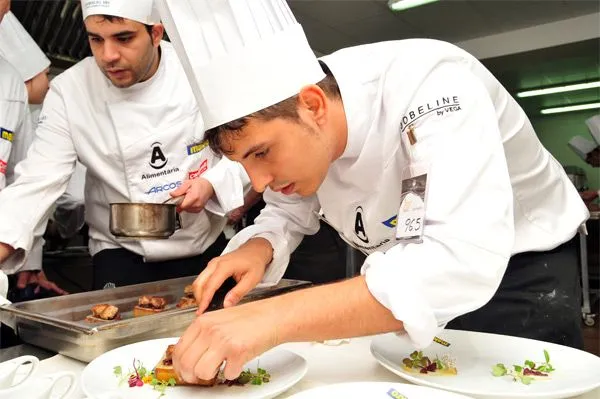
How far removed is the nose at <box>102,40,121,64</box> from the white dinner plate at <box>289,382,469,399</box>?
1.47 meters

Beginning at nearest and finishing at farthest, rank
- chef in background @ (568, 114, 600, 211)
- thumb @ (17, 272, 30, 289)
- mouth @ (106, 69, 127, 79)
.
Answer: mouth @ (106, 69, 127, 79), thumb @ (17, 272, 30, 289), chef in background @ (568, 114, 600, 211)

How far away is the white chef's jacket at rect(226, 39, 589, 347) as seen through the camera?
92 centimetres

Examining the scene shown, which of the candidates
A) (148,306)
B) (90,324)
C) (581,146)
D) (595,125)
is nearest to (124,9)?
(148,306)

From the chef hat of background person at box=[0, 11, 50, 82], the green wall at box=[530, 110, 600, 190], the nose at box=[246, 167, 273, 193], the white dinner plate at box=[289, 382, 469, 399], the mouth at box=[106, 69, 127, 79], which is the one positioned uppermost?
the chef hat of background person at box=[0, 11, 50, 82]

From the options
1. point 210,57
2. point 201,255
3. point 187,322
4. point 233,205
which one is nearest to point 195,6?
point 210,57

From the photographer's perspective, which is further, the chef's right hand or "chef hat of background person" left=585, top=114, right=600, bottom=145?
"chef hat of background person" left=585, top=114, right=600, bottom=145

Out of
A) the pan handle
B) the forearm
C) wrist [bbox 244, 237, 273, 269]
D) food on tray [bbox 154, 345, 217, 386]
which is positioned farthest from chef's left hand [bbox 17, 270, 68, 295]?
the forearm

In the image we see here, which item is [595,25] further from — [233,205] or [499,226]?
[499,226]

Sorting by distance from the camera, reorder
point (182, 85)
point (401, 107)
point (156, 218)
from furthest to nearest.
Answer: point (182, 85), point (156, 218), point (401, 107)

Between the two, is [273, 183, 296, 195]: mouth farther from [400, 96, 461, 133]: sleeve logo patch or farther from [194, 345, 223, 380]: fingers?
[194, 345, 223, 380]: fingers

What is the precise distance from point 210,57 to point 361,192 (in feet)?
1.59

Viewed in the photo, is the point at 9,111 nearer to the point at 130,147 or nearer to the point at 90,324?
the point at 130,147

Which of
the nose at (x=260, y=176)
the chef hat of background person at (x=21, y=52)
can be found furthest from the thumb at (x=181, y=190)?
the chef hat of background person at (x=21, y=52)

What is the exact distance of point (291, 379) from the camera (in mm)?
965
